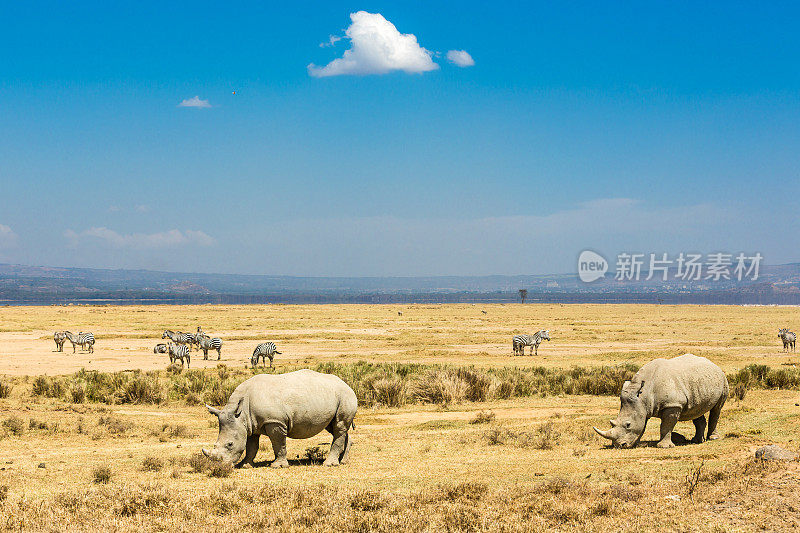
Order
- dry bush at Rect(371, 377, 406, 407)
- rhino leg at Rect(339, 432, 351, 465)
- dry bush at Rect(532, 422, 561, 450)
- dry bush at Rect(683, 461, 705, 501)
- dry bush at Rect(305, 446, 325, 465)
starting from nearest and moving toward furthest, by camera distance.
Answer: dry bush at Rect(683, 461, 705, 501) < rhino leg at Rect(339, 432, 351, 465) < dry bush at Rect(305, 446, 325, 465) < dry bush at Rect(532, 422, 561, 450) < dry bush at Rect(371, 377, 406, 407)

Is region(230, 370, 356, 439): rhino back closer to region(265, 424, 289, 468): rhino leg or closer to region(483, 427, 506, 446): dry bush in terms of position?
region(265, 424, 289, 468): rhino leg

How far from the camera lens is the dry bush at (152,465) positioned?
12.8 m

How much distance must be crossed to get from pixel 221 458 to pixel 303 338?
4122 centimetres

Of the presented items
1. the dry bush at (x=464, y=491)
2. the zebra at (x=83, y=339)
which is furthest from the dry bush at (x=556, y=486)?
the zebra at (x=83, y=339)

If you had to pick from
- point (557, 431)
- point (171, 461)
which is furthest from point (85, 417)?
point (557, 431)

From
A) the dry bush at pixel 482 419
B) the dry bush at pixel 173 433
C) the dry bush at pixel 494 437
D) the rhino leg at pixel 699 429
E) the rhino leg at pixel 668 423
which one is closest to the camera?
the rhino leg at pixel 668 423

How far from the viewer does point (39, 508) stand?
9.48 metres

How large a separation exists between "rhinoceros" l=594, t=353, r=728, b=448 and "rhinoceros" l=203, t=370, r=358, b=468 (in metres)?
5.49

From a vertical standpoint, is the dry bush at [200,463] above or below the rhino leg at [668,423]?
below

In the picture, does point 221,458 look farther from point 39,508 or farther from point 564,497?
point 564,497

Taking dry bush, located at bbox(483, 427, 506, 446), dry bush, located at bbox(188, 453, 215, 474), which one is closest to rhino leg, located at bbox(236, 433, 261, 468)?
Result: dry bush, located at bbox(188, 453, 215, 474)

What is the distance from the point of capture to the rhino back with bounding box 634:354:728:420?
14.5 m

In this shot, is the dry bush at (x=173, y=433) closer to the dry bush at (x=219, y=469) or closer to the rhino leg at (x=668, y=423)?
the dry bush at (x=219, y=469)

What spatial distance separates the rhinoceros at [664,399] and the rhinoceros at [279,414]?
5491 millimetres
